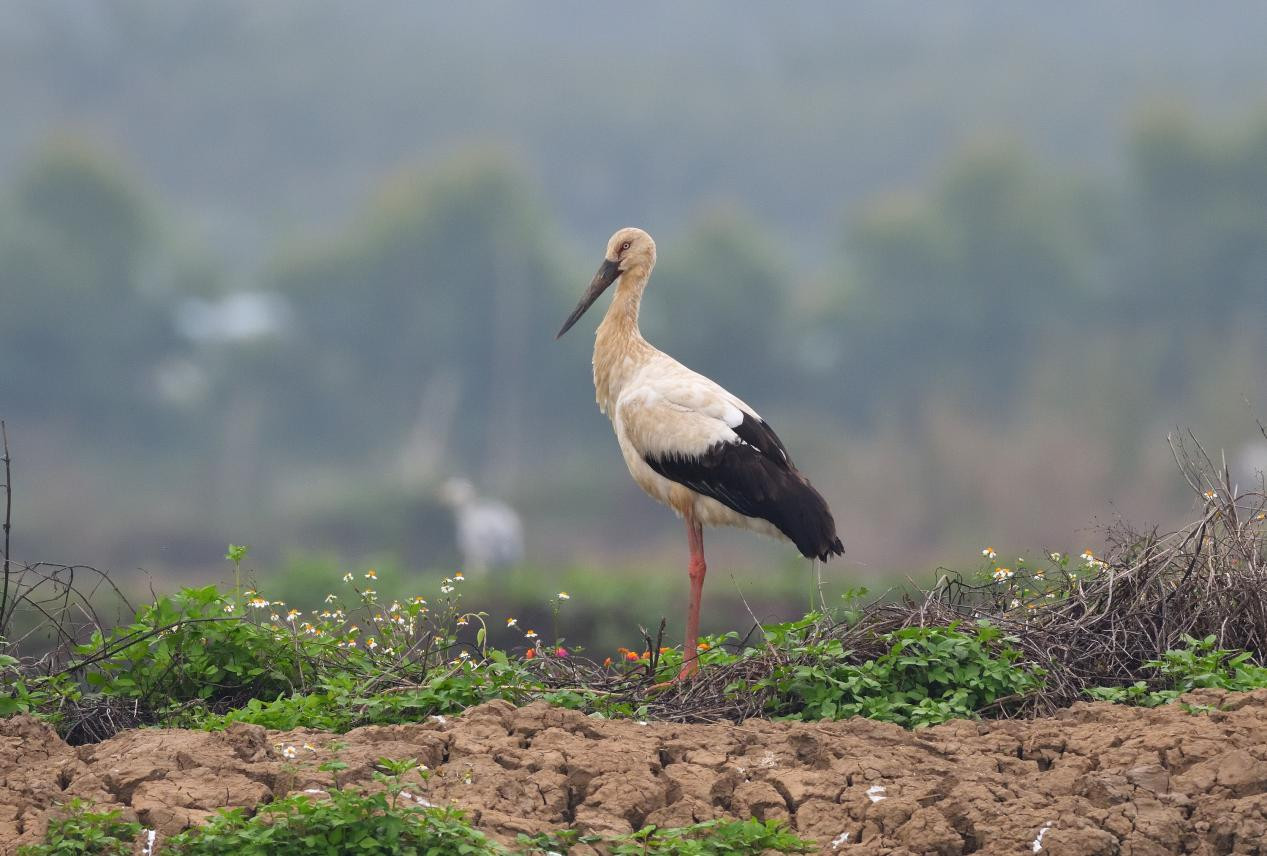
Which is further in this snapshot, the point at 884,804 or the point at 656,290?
the point at 656,290

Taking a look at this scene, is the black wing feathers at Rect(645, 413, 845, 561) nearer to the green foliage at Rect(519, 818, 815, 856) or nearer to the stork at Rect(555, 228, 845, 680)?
the stork at Rect(555, 228, 845, 680)

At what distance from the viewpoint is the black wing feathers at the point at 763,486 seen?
24.7ft

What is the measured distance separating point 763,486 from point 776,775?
107 inches

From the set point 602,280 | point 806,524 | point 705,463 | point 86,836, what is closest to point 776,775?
point 86,836

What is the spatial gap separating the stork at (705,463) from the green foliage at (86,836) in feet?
10.3

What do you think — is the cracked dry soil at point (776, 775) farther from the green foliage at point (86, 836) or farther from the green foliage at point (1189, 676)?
the green foliage at point (1189, 676)

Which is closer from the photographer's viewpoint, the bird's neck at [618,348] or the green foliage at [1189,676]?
the green foliage at [1189,676]

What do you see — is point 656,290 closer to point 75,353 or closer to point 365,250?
point 365,250

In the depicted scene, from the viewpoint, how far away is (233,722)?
5.22 m

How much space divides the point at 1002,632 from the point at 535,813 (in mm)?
2204

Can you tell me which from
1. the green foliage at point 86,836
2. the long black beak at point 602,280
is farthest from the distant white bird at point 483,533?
the green foliage at point 86,836

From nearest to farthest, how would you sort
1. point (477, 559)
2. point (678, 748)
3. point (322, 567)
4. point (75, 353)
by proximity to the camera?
point (678, 748) → point (322, 567) → point (477, 559) → point (75, 353)

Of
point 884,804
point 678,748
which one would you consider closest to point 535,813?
point 678,748

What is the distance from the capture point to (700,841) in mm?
4430
